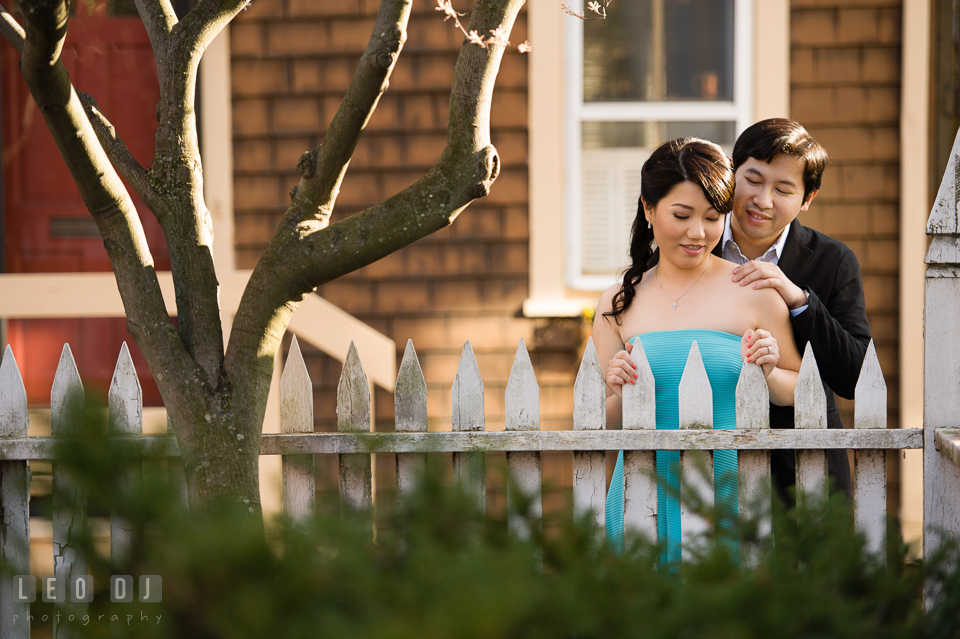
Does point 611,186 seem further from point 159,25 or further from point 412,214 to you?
point 159,25

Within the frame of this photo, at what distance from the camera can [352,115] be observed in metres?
1.81

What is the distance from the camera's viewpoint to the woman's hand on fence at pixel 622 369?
2.04 metres

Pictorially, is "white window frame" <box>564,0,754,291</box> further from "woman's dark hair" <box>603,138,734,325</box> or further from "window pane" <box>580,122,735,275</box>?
"woman's dark hair" <box>603,138,734,325</box>

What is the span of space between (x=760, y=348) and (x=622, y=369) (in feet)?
1.12

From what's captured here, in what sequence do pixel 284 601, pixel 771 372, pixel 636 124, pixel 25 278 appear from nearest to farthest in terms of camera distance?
pixel 284 601, pixel 771 372, pixel 25 278, pixel 636 124

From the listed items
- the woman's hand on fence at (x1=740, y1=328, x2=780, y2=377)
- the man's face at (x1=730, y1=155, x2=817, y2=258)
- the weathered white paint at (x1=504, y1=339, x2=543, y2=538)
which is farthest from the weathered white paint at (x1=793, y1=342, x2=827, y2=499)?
the weathered white paint at (x1=504, y1=339, x2=543, y2=538)

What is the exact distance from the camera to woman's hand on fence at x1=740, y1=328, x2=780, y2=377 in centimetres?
193

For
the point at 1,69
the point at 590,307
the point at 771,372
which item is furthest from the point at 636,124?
the point at 1,69

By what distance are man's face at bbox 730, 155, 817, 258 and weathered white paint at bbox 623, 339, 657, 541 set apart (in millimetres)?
465

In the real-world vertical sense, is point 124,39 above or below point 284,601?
above

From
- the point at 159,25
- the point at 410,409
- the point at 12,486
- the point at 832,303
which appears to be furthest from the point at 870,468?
the point at 12,486

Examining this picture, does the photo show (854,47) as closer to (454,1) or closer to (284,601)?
(454,1)

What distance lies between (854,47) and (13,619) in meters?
4.51

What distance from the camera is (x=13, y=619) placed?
2.14 metres
